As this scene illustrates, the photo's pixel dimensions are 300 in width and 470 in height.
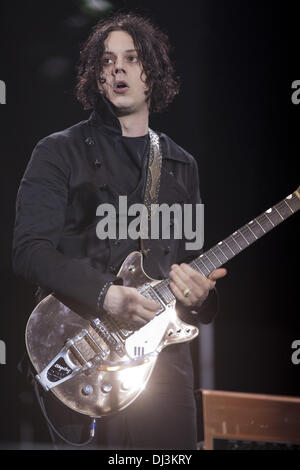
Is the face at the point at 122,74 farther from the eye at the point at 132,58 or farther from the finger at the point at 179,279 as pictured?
the finger at the point at 179,279

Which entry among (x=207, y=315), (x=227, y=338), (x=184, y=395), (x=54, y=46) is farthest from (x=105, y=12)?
(x=227, y=338)

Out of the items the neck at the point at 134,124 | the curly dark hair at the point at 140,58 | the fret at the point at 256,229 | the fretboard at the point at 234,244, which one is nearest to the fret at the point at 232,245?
the fretboard at the point at 234,244

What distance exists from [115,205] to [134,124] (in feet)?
1.41

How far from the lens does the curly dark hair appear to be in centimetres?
257

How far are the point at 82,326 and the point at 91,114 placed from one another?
95 centimetres

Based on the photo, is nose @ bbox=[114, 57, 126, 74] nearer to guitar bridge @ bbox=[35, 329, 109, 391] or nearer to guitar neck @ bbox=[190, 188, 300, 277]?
guitar neck @ bbox=[190, 188, 300, 277]

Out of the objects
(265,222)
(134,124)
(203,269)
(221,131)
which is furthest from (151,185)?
(221,131)

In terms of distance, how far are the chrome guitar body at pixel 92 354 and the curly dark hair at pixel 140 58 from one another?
2.81 ft

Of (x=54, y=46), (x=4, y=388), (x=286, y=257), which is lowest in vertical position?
(x=4, y=388)

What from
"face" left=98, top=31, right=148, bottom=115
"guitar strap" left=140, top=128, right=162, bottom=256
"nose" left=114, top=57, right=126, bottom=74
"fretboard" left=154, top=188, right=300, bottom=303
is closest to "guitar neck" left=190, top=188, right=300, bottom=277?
"fretboard" left=154, top=188, right=300, bottom=303

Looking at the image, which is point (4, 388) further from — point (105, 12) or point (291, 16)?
point (291, 16)

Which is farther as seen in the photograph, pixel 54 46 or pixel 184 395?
pixel 54 46

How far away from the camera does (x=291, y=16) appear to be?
3.19 metres

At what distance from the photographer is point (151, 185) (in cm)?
243
